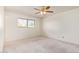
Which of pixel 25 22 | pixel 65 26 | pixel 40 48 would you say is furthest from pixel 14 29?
pixel 65 26

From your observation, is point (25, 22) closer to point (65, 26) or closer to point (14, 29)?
point (14, 29)

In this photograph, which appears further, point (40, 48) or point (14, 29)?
point (14, 29)

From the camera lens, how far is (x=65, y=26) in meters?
4.43

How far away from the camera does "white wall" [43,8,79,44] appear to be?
3921 millimetres

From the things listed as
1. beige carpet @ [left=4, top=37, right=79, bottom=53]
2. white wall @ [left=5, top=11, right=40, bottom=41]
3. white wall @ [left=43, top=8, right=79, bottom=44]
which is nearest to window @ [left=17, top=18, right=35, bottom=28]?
white wall @ [left=5, top=11, right=40, bottom=41]

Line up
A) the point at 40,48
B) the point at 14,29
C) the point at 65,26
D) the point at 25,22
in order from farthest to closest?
the point at 25,22 < the point at 14,29 < the point at 65,26 < the point at 40,48

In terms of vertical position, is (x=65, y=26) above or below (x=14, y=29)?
above

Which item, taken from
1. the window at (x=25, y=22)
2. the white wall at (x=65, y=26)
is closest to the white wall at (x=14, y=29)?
the window at (x=25, y=22)

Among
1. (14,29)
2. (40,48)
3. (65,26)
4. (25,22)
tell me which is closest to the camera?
(40,48)

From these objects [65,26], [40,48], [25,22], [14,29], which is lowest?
[40,48]

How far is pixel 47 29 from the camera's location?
597 cm

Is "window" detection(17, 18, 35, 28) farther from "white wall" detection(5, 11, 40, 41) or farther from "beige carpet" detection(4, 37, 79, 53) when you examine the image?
"beige carpet" detection(4, 37, 79, 53)
